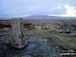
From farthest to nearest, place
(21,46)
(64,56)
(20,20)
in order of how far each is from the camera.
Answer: (20,20) < (21,46) < (64,56)

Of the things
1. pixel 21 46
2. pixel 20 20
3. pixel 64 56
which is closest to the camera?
pixel 64 56

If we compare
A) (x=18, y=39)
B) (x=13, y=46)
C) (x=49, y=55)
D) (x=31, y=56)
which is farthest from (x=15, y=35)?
(x=49, y=55)

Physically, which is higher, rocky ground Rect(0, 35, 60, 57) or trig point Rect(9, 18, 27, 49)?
trig point Rect(9, 18, 27, 49)

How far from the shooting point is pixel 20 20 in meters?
10.1

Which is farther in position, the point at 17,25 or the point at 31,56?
the point at 17,25

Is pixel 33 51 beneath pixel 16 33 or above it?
beneath

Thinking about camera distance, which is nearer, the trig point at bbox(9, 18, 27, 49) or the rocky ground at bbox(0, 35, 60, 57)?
the rocky ground at bbox(0, 35, 60, 57)

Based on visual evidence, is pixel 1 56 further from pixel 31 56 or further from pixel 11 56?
pixel 31 56


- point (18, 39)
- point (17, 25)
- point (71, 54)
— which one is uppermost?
point (17, 25)

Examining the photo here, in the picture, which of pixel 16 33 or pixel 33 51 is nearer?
pixel 33 51

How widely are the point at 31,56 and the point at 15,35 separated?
3503mm

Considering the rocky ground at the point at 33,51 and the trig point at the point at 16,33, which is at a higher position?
the trig point at the point at 16,33

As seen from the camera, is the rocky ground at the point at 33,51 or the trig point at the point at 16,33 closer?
the rocky ground at the point at 33,51

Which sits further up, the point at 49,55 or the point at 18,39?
the point at 18,39
